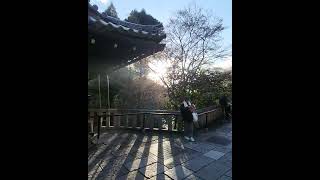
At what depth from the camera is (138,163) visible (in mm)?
5504

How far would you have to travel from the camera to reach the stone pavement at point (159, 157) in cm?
488

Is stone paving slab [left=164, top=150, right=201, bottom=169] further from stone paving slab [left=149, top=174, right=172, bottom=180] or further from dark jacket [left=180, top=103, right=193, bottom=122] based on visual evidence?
dark jacket [left=180, top=103, right=193, bottom=122]

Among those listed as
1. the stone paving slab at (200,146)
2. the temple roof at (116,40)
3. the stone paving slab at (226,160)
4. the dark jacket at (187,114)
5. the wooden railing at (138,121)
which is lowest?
the stone paving slab at (226,160)

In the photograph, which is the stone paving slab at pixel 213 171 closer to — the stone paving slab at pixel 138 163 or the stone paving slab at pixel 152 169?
the stone paving slab at pixel 152 169

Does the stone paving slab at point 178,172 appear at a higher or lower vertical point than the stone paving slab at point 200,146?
lower

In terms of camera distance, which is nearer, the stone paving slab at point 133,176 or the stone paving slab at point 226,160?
the stone paving slab at point 133,176

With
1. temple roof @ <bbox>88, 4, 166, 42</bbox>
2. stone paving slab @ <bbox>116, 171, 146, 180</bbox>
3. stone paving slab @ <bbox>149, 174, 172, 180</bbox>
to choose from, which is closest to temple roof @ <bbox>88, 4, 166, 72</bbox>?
temple roof @ <bbox>88, 4, 166, 42</bbox>

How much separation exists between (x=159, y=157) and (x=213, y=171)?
160cm

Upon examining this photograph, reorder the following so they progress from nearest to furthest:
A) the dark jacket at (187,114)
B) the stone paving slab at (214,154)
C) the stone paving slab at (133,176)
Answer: the stone paving slab at (133,176) → the stone paving slab at (214,154) → the dark jacket at (187,114)

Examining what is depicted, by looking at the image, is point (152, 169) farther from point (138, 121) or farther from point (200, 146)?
point (138, 121)

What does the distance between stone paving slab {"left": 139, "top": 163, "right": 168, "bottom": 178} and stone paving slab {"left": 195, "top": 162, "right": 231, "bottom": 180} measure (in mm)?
858

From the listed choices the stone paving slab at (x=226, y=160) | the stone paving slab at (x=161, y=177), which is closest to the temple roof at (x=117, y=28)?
the stone paving slab at (x=161, y=177)

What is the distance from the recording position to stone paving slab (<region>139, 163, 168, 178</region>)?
4836 mm
